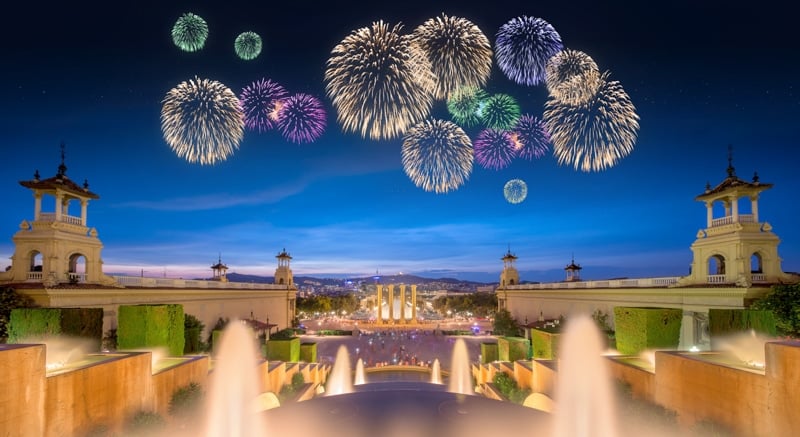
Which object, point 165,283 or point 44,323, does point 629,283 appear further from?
point 44,323

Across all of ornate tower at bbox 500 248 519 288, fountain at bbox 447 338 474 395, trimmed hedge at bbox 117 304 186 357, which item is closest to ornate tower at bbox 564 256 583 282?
ornate tower at bbox 500 248 519 288

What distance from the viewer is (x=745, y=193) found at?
72.4 ft

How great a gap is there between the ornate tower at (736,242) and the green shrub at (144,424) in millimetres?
22486

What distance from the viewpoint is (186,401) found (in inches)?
545

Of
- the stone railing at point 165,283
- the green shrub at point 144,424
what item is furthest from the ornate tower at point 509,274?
the green shrub at point 144,424

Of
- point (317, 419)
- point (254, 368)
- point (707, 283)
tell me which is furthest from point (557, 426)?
point (707, 283)

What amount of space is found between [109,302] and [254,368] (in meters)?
8.79

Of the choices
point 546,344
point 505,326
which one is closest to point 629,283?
point 546,344

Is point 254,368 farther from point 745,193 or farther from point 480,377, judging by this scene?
point 745,193

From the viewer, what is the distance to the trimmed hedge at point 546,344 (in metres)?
23.3

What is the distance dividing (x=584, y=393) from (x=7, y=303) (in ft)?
69.3

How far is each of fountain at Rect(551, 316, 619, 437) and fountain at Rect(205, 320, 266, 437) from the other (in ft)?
26.7

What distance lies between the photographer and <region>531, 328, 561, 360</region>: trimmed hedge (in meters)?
23.3

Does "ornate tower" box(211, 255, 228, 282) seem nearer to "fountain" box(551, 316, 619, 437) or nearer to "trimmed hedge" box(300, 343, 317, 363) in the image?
"trimmed hedge" box(300, 343, 317, 363)
